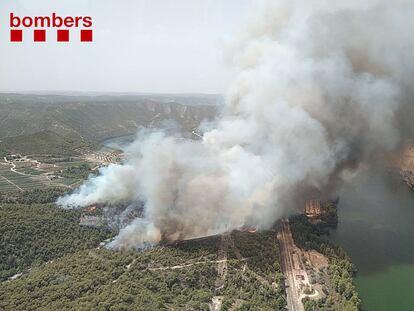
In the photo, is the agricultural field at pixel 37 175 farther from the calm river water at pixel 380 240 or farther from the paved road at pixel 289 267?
the calm river water at pixel 380 240

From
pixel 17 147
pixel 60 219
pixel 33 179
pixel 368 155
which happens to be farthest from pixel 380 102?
pixel 17 147

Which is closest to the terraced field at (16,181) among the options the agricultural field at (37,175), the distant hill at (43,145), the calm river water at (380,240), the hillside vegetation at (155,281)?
the agricultural field at (37,175)

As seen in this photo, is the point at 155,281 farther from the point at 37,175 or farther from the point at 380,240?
the point at 37,175

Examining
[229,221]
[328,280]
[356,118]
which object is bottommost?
[328,280]

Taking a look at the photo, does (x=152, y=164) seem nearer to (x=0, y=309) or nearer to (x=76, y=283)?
(x=76, y=283)

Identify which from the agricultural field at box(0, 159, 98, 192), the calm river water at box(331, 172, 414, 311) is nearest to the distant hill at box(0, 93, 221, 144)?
the agricultural field at box(0, 159, 98, 192)

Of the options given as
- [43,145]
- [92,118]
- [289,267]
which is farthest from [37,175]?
[92,118]
